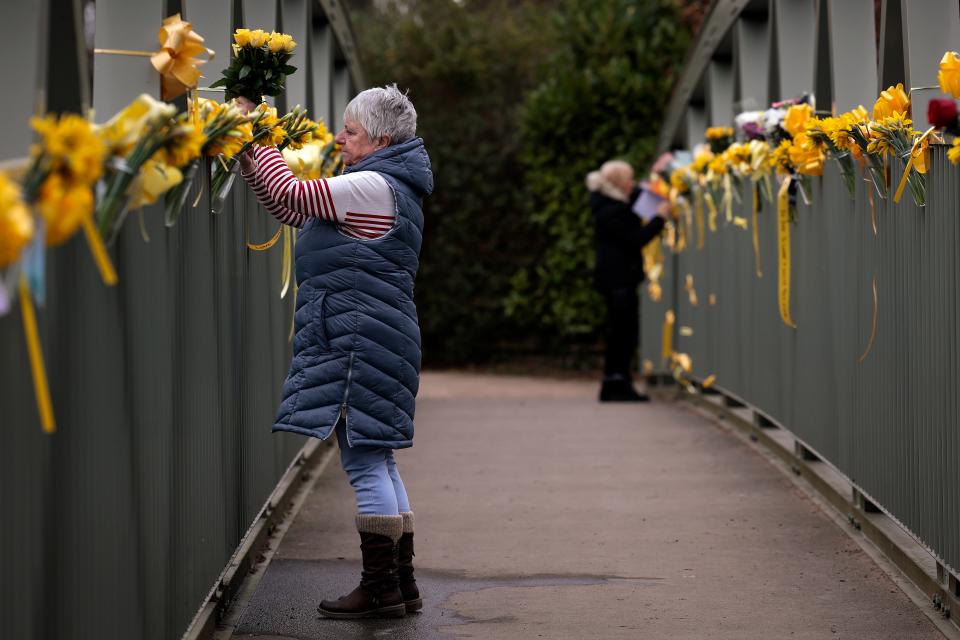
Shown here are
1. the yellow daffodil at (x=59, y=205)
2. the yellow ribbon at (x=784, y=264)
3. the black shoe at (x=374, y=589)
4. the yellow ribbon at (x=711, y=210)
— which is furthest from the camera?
the yellow ribbon at (x=711, y=210)

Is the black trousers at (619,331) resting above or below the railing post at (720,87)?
below

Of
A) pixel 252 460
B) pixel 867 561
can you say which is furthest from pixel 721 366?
pixel 252 460

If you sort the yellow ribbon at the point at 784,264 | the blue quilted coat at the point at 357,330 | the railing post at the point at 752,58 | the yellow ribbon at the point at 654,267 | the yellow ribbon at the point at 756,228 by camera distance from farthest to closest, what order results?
the yellow ribbon at the point at 654,267 < the railing post at the point at 752,58 < the yellow ribbon at the point at 756,228 < the yellow ribbon at the point at 784,264 < the blue quilted coat at the point at 357,330

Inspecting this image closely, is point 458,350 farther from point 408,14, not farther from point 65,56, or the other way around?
point 65,56

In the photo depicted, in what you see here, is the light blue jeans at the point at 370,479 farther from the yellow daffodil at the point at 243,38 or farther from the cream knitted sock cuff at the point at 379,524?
the yellow daffodil at the point at 243,38

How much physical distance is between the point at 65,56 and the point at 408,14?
1376 centimetres

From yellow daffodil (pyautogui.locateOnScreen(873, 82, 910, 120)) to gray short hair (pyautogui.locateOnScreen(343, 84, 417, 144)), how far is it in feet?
5.35

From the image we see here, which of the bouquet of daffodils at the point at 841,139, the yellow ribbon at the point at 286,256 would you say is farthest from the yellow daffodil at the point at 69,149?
the yellow ribbon at the point at 286,256

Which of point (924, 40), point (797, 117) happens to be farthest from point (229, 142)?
point (797, 117)

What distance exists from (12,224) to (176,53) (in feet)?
6.54

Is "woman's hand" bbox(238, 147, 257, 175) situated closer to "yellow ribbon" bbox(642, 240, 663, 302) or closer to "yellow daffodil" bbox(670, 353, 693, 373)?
"yellow daffodil" bbox(670, 353, 693, 373)

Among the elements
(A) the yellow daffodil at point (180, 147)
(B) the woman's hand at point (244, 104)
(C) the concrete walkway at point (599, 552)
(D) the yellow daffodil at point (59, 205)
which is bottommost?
(C) the concrete walkway at point (599, 552)

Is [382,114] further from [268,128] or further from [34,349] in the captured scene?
[34,349]

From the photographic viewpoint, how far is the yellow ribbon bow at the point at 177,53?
4055mm
